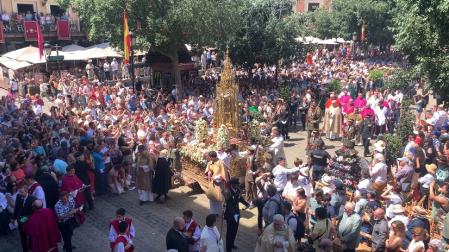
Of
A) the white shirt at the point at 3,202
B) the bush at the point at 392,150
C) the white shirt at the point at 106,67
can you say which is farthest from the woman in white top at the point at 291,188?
the white shirt at the point at 106,67

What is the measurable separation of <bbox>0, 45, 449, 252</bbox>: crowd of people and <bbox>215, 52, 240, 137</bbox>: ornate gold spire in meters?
0.55

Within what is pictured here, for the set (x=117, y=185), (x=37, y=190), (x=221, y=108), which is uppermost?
(x=221, y=108)

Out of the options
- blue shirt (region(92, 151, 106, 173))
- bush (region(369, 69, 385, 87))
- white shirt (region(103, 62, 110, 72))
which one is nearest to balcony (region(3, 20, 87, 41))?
white shirt (region(103, 62, 110, 72))

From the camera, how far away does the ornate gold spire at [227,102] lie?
13680 mm

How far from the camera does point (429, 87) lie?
43.8ft

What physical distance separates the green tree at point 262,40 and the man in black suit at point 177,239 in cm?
1796

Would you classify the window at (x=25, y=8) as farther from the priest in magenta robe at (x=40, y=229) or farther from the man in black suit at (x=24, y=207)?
the priest in magenta robe at (x=40, y=229)

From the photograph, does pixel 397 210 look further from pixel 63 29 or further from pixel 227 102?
pixel 63 29

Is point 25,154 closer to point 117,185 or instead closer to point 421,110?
point 117,185

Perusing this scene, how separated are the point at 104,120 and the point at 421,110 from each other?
508 inches

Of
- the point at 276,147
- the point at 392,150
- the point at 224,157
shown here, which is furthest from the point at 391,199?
the point at 392,150

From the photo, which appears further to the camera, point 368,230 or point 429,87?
point 429,87

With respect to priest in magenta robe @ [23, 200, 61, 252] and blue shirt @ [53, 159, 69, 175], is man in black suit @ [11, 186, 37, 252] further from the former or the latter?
blue shirt @ [53, 159, 69, 175]

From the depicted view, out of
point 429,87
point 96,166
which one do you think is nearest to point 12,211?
point 96,166
